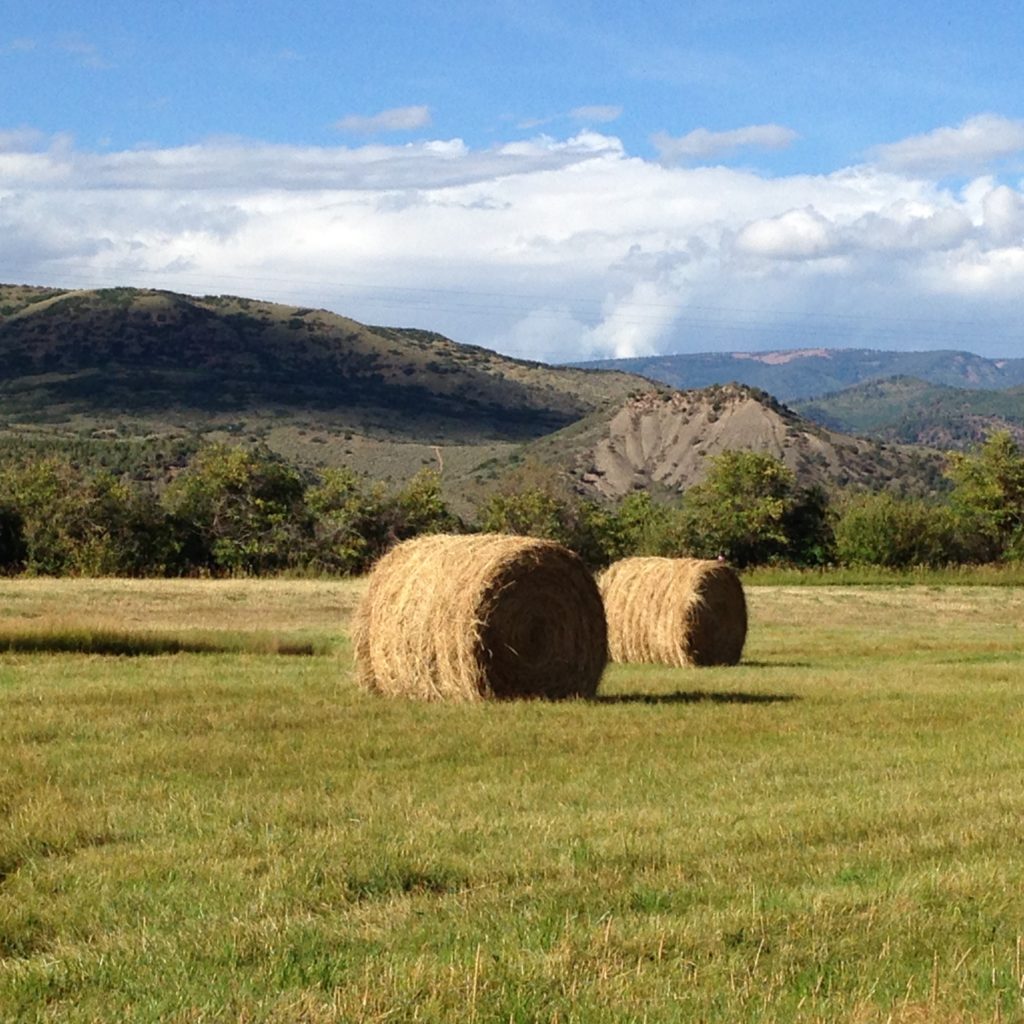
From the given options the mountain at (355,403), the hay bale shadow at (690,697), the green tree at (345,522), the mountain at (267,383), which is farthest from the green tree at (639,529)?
the mountain at (267,383)

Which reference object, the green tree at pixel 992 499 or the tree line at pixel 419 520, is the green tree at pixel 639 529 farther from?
the green tree at pixel 992 499

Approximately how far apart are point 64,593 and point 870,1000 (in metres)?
32.4

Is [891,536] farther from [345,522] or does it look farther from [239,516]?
[239,516]

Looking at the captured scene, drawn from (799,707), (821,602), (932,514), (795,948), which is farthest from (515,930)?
(932,514)

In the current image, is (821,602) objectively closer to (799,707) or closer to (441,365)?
(799,707)

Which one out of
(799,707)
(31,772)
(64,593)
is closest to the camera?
(31,772)

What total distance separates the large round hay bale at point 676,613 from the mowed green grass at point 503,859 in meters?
8.60

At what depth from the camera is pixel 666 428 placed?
120625 mm

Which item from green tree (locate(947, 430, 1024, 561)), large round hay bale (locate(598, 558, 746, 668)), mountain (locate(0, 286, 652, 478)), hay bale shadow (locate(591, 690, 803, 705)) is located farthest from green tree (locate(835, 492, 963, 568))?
mountain (locate(0, 286, 652, 478))

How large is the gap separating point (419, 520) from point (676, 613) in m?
35.5

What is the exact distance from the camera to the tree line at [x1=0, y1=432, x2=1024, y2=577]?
170 feet

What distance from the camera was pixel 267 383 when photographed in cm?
15862

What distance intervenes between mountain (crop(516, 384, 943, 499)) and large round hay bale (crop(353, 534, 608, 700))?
3490 inches

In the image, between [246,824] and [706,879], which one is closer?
[706,879]
